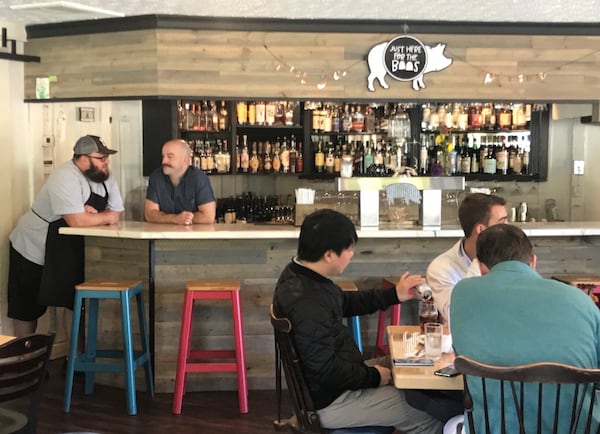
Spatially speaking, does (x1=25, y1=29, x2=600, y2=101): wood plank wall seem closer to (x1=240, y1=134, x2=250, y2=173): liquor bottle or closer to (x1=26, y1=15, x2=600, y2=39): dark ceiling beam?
(x1=26, y1=15, x2=600, y2=39): dark ceiling beam

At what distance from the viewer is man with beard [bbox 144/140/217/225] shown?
236 inches

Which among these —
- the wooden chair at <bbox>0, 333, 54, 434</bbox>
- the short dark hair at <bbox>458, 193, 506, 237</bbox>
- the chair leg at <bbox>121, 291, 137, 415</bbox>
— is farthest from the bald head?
the wooden chair at <bbox>0, 333, 54, 434</bbox>

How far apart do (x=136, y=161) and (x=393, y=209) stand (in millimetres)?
2365

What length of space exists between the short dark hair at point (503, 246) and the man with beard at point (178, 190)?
3.43 m

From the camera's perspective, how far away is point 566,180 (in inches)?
320

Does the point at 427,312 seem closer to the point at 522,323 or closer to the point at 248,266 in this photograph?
the point at 522,323

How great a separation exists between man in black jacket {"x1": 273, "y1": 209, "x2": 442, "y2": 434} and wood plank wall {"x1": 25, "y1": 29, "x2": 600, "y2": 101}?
3475 mm

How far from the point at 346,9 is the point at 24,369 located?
400 centimetres

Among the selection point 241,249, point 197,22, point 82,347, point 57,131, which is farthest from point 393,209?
point 57,131

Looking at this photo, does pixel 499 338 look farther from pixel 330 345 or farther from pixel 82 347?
pixel 82 347

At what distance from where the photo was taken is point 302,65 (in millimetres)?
6461

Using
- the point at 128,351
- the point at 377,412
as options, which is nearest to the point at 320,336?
the point at 377,412

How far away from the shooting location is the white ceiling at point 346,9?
5.84 meters

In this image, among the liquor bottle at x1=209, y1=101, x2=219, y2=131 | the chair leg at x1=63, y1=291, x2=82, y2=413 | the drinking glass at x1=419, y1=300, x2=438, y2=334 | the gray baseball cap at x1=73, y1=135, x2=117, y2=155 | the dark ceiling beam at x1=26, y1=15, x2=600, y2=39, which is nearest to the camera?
the drinking glass at x1=419, y1=300, x2=438, y2=334
